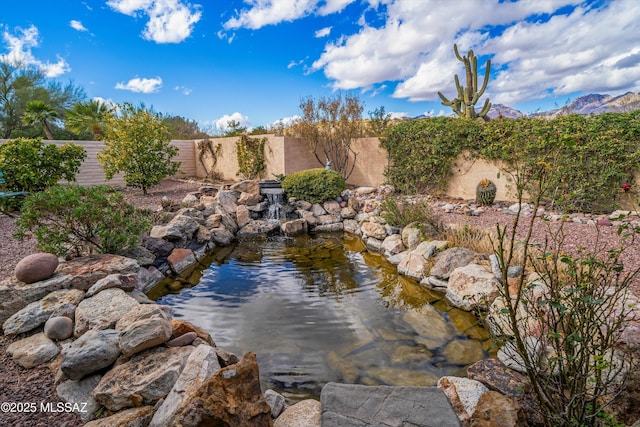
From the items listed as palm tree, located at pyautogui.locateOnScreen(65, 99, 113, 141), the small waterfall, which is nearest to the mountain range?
the small waterfall

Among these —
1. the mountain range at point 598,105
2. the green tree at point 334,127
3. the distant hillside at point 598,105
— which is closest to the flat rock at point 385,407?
the mountain range at point 598,105

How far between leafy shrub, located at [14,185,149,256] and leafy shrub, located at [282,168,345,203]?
15.3 feet

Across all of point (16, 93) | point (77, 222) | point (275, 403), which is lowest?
point (275, 403)

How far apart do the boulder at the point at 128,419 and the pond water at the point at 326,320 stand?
1.04 meters

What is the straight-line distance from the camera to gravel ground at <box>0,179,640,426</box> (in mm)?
2150

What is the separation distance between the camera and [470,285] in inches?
165

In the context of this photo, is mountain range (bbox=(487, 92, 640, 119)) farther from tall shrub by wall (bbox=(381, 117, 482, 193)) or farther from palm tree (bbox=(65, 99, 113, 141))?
palm tree (bbox=(65, 99, 113, 141))

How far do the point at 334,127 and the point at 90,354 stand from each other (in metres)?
10.5

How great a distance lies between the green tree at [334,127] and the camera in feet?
37.5

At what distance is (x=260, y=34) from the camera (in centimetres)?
1029

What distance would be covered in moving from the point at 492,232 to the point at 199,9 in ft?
28.0

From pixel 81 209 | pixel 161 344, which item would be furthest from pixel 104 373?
pixel 81 209

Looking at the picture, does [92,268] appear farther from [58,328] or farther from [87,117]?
[87,117]

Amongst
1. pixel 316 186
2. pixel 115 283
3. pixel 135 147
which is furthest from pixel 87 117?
pixel 115 283
